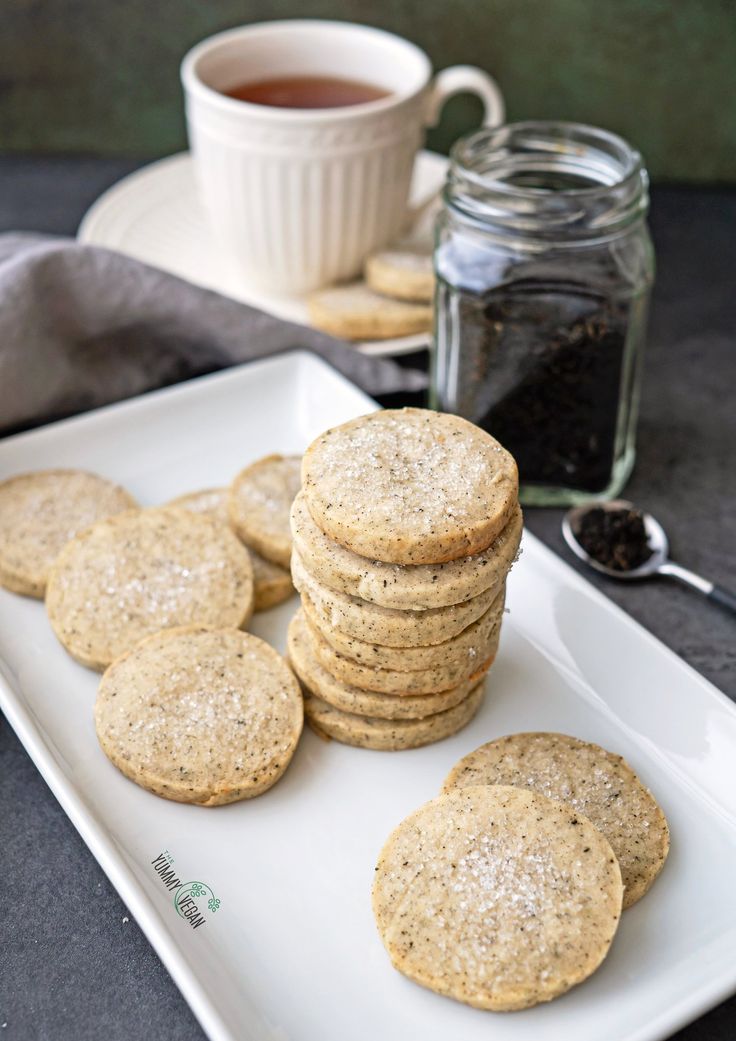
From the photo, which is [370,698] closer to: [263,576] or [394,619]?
[394,619]

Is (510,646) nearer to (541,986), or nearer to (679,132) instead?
(541,986)

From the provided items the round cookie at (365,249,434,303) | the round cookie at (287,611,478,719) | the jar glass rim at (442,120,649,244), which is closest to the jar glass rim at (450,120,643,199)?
the jar glass rim at (442,120,649,244)

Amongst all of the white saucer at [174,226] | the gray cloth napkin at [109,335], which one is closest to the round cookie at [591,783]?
the gray cloth napkin at [109,335]

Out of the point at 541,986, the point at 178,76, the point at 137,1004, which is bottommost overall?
the point at 137,1004

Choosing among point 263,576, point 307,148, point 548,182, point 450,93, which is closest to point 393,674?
point 263,576

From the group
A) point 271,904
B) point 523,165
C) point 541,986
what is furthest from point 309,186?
point 541,986

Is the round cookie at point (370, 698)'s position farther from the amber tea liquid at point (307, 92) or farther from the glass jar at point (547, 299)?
the amber tea liquid at point (307, 92)
